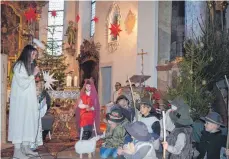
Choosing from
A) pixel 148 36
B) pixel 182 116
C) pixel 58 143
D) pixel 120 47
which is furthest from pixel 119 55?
pixel 182 116

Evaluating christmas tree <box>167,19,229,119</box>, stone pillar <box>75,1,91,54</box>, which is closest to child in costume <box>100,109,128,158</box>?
christmas tree <box>167,19,229,119</box>

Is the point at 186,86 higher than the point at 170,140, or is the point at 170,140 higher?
the point at 186,86

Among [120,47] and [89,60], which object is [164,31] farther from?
[89,60]

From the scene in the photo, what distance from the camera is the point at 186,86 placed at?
577 centimetres

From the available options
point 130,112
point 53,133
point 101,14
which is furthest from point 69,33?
point 130,112

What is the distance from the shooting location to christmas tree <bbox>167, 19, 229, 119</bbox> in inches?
227

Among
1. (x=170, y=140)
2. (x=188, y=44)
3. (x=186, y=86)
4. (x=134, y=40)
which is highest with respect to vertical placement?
(x=134, y=40)

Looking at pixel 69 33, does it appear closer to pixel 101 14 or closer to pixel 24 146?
pixel 101 14

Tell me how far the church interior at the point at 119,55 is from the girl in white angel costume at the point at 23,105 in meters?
0.64

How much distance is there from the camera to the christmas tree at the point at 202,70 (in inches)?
227

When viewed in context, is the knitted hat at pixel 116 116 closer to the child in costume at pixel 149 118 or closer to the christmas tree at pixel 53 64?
the child in costume at pixel 149 118

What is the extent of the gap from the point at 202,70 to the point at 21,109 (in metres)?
2.80

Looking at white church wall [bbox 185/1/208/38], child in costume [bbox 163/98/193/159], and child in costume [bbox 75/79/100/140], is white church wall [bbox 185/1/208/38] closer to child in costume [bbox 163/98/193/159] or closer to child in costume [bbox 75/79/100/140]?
child in costume [bbox 75/79/100/140]

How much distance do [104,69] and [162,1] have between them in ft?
15.5
